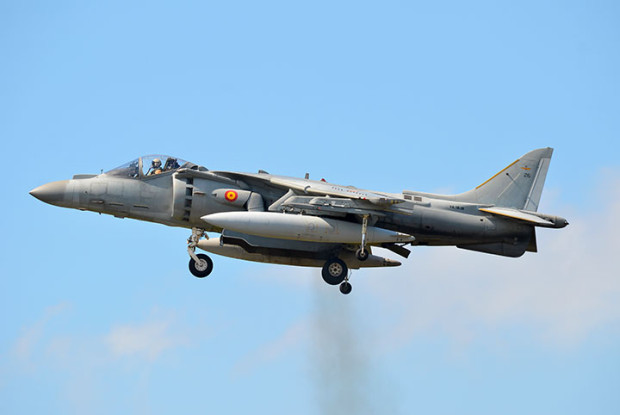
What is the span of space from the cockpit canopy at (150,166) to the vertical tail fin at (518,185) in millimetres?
7174

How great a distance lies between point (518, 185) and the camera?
27.7 metres

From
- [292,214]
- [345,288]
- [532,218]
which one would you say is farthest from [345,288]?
[532,218]

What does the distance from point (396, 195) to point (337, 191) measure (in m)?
1.61

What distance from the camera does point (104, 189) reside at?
25844 millimetres

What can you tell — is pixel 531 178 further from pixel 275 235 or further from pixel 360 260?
pixel 275 235

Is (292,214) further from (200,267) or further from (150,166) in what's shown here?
(150,166)

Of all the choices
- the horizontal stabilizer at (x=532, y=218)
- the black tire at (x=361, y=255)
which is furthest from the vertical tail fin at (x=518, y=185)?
the black tire at (x=361, y=255)

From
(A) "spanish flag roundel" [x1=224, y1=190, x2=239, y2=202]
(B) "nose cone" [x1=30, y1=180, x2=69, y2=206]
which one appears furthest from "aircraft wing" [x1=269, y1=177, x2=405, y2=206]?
(B) "nose cone" [x1=30, y1=180, x2=69, y2=206]

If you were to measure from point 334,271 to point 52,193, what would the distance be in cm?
725

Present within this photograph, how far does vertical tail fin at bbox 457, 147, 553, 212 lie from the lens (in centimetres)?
2736

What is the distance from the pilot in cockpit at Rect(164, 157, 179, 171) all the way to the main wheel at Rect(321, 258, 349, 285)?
452cm

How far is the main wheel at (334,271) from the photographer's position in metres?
26.3

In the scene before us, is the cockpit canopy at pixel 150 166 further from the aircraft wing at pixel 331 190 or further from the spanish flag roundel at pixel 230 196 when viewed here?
the aircraft wing at pixel 331 190

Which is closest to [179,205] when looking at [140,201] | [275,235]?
[140,201]
